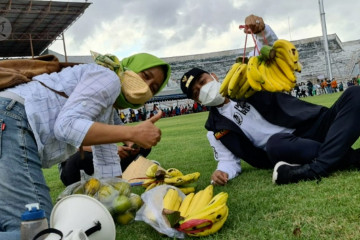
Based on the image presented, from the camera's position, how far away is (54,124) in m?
2.08

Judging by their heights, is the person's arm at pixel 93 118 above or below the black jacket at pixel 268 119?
above

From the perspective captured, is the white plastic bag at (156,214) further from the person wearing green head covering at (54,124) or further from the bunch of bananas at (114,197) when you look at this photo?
the person wearing green head covering at (54,124)

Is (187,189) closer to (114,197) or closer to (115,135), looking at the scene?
(114,197)

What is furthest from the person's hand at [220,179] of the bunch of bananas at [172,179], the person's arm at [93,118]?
the person's arm at [93,118]

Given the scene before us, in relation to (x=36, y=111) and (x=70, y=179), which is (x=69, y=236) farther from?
(x=70, y=179)

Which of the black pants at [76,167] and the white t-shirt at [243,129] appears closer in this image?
the white t-shirt at [243,129]

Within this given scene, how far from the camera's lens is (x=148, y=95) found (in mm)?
2330

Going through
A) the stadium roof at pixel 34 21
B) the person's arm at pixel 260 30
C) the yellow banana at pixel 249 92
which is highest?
the stadium roof at pixel 34 21

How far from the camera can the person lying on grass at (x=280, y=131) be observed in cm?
272

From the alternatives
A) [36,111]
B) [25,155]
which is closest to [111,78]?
[36,111]

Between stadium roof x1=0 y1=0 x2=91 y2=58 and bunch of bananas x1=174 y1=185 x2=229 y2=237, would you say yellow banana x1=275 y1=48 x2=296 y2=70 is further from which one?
stadium roof x1=0 y1=0 x2=91 y2=58

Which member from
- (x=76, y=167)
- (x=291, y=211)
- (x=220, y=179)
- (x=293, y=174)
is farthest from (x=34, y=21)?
(x=291, y=211)

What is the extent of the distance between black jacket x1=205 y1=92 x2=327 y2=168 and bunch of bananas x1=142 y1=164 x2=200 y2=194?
21.9 inches

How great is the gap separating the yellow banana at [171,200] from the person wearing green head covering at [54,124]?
372mm
